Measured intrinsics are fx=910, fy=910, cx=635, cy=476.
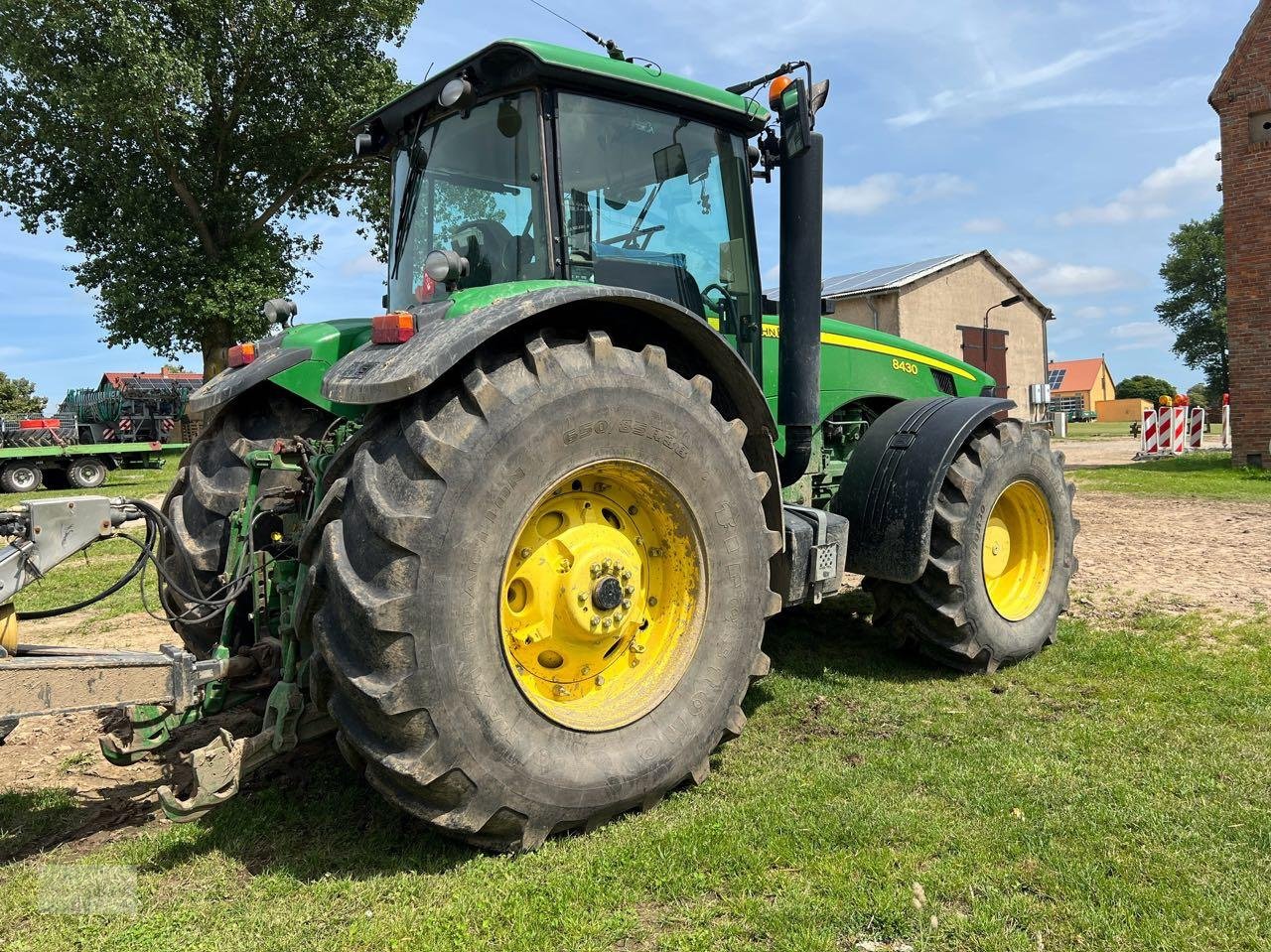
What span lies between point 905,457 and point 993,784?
5.62 feet

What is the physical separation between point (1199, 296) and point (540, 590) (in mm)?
63537

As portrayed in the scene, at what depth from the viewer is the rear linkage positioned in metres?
2.60

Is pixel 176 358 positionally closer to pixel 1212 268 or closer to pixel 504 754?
pixel 504 754

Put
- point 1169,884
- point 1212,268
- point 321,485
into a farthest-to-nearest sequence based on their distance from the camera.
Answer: point 1212,268, point 321,485, point 1169,884

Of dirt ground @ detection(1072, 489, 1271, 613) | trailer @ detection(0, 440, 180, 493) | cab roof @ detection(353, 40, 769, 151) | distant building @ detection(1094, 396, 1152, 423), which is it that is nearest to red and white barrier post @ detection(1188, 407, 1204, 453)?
dirt ground @ detection(1072, 489, 1271, 613)

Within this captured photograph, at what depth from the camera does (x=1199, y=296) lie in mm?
55156

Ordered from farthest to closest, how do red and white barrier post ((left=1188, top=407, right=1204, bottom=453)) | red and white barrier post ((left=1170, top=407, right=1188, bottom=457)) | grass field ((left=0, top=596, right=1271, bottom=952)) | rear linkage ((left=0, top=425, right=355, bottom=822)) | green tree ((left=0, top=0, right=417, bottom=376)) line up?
red and white barrier post ((left=1188, top=407, right=1204, bottom=453)) < red and white barrier post ((left=1170, top=407, right=1188, bottom=457)) < green tree ((left=0, top=0, right=417, bottom=376)) < rear linkage ((left=0, top=425, right=355, bottom=822)) < grass field ((left=0, top=596, right=1271, bottom=952))

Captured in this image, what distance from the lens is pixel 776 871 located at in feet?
8.78

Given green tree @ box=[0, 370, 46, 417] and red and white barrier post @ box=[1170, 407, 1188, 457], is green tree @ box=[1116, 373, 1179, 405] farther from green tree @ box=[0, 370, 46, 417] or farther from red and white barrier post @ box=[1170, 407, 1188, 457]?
green tree @ box=[0, 370, 46, 417]

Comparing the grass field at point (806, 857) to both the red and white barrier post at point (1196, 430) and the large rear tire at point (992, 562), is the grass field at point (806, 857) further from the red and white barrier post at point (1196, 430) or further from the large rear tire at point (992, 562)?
the red and white barrier post at point (1196, 430)

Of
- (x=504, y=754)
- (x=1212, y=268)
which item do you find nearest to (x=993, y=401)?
(x=504, y=754)

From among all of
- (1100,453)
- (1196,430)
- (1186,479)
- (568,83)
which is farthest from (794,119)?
(1100,453)

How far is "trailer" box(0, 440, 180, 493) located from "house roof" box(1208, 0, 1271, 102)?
2222 cm

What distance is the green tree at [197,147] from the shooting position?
705 inches
